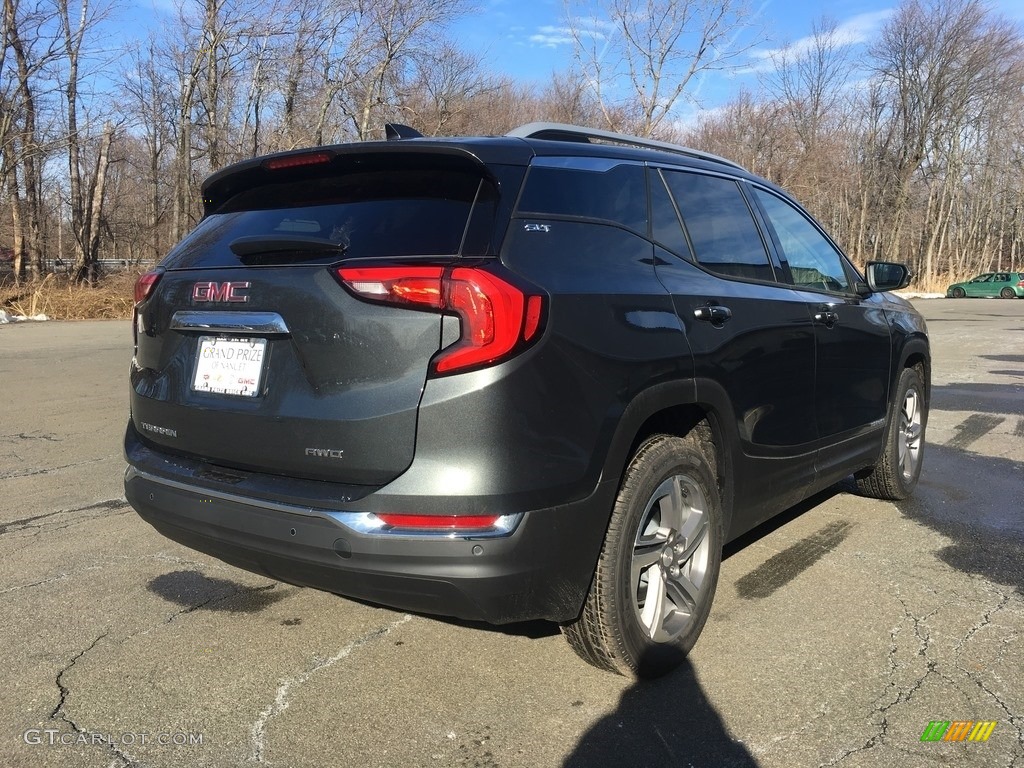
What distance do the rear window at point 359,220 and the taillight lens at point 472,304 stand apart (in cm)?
12

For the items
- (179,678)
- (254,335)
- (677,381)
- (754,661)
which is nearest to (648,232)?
(677,381)

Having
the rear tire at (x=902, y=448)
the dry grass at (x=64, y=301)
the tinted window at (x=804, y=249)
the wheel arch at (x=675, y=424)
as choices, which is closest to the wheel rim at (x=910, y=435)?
the rear tire at (x=902, y=448)

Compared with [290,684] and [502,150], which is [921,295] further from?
[290,684]

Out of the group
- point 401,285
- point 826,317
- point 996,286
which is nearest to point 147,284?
point 401,285

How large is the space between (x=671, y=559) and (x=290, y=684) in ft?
4.85

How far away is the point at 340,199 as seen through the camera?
110 inches

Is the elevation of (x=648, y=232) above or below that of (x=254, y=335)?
above

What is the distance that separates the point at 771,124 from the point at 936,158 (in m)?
18.3

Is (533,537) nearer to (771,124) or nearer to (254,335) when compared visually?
(254,335)

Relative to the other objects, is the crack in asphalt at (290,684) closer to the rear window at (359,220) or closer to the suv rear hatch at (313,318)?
the suv rear hatch at (313,318)

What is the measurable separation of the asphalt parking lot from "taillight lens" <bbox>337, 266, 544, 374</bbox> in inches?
49.7

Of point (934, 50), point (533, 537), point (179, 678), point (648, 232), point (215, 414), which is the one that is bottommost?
point (179, 678)

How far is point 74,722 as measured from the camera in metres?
2.62

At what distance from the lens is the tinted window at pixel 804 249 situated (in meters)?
4.03
